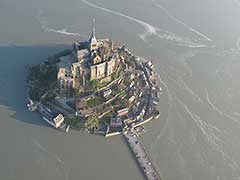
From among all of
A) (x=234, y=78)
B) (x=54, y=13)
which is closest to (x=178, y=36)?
(x=234, y=78)

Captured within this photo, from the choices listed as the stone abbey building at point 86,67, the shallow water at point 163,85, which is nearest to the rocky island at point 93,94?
the stone abbey building at point 86,67

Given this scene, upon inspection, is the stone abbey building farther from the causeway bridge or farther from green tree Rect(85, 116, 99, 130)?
the causeway bridge

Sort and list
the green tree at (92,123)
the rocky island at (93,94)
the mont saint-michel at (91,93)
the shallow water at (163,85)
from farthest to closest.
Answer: the mont saint-michel at (91,93) → the rocky island at (93,94) → the green tree at (92,123) → the shallow water at (163,85)

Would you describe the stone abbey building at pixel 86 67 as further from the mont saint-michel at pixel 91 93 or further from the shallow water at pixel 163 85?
the shallow water at pixel 163 85

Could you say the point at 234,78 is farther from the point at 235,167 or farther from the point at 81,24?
the point at 81,24

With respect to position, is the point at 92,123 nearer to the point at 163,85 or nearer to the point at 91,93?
the point at 91,93

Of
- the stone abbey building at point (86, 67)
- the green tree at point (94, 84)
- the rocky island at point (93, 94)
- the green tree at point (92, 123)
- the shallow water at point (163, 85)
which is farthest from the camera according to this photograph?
the green tree at point (94, 84)

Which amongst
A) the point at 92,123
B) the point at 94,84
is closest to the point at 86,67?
the point at 94,84
